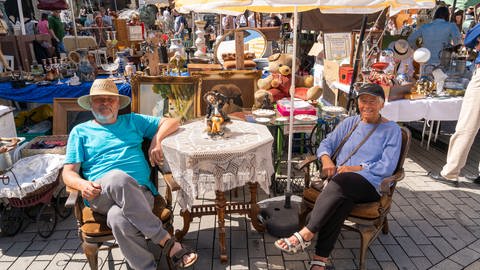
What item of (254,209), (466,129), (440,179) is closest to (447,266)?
(254,209)

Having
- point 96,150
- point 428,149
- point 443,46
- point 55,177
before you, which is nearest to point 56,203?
point 55,177

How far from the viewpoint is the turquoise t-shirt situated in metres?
→ 2.84

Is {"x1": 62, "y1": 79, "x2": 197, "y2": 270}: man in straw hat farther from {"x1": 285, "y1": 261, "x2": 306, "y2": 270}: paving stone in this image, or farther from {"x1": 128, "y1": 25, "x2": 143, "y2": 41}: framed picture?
{"x1": 128, "y1": 25, "x2": 143, "y2": 41}: framed picture

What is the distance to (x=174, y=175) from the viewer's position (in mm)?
2852

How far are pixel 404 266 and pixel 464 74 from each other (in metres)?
3.53

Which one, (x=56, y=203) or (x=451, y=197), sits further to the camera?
(x=451, y=197)

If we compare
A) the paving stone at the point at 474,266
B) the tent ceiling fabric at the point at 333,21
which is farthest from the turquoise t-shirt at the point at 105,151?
the tent ceiling fabric at the point at 333,21

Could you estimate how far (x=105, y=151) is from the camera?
9.47 ft

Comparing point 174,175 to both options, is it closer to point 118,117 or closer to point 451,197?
point 118,117

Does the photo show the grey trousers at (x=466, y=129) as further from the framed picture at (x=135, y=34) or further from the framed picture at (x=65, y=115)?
the framed picture at (x=135, y=34)

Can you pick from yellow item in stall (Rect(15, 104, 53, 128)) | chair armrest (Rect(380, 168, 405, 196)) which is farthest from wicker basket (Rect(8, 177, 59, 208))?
chair armrest (Rect(380, 168, 405, 196))

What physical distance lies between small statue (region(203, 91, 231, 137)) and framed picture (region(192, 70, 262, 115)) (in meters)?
1.33

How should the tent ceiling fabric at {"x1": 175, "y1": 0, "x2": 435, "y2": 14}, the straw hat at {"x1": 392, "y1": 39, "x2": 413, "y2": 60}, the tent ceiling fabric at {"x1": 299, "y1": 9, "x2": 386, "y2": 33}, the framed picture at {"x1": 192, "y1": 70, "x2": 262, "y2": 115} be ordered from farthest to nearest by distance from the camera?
1. the tent ceiling fabric at {"x1": 299, "y1": 9, "x2": 386, "y2": 33}
2. the straw hat at {"x1": 392, "y1": 39, "x2": 413, "y2": 60}
3. the framed picture at {"x1": 192, "y1": 70, "x2": 262, "y2": 115}
4. the tent ceiling fabric at {"x1": 175, "y1": 0, "x2": 435, "y2": 14}

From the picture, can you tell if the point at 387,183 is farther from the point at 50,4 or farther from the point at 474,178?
the point at 50,4
